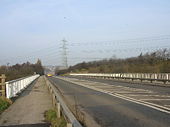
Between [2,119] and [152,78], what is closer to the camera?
[2,119]

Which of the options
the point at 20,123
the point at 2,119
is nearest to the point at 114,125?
the point at 20,123

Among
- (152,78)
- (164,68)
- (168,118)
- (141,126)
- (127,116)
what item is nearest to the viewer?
(141,126)

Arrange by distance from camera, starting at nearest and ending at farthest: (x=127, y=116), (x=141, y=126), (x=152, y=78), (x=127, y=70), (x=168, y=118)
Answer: (x=141, y=126)
(x=168, y=118)
(x=127, y=116)
(x=152, y=78)
(x=127, y=70)

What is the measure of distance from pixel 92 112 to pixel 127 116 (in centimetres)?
201

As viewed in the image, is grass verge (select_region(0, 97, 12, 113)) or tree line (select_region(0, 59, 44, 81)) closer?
grass verge (select_region(0, 97, 12, 113))

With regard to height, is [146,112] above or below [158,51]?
below

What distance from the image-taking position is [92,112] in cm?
1243

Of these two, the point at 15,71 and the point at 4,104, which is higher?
the point at 15,71

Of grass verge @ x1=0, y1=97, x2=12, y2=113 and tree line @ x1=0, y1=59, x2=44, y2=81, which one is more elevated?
tree line @ x1=0, y1=59, x2=44, y2=81

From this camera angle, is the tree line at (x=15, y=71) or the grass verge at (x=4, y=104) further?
the tree line at (x=15, y=71)

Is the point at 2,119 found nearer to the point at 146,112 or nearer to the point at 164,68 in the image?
the point at 146,112

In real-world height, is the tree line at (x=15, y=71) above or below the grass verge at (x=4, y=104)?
above

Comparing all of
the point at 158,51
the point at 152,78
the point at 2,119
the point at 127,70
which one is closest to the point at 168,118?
the point at 2,119

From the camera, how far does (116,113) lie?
38.8ft
